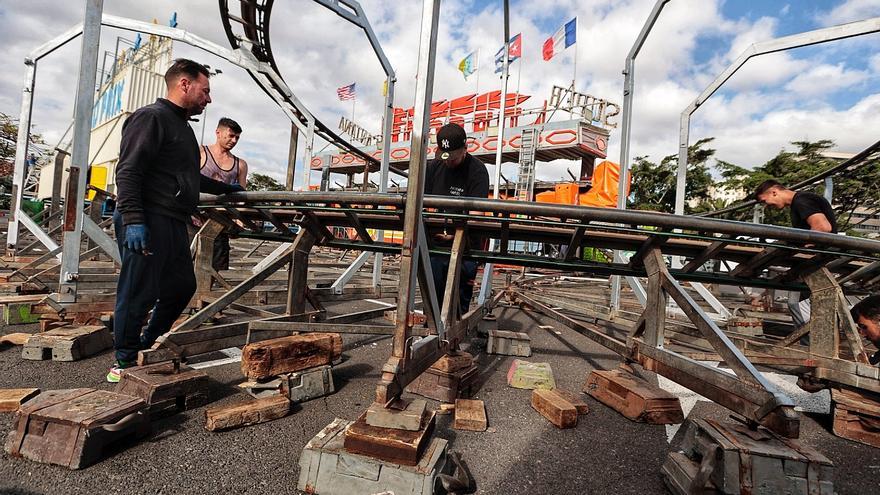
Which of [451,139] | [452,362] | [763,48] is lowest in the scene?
[452,362]

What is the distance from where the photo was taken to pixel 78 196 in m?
3.50

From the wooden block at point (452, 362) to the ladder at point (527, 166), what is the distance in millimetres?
17892

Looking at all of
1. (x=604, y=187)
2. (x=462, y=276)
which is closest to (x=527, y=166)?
(x=604, y=187)

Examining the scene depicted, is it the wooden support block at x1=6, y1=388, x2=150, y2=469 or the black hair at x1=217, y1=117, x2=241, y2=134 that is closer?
the wooden support block at x1=6, y1=388, x2=150, y2=469

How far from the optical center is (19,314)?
3797 millimetres

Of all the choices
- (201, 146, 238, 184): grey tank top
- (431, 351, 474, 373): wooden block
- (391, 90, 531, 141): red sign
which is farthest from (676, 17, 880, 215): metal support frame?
(391, 90, 531, 141): red sign

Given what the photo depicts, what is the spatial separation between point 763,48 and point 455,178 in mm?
3950

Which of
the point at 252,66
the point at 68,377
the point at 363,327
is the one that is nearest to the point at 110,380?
the point at 68,377

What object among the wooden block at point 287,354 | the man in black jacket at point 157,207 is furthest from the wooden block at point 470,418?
the man in black jacket at point 157,207

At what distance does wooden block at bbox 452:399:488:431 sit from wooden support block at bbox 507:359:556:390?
29.0 inches

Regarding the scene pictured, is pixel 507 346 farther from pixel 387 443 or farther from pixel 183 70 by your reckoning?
pixel 183 70

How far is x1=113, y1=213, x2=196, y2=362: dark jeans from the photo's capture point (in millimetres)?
2562

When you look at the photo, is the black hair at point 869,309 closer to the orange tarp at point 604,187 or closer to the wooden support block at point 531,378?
the wooden support block at point 531,378

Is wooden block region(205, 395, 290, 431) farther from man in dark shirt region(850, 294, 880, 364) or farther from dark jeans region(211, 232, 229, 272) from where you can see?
man in dark shirt region(850, 294, 880, 364)
